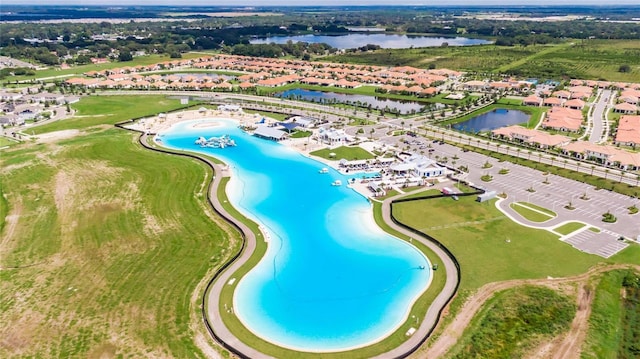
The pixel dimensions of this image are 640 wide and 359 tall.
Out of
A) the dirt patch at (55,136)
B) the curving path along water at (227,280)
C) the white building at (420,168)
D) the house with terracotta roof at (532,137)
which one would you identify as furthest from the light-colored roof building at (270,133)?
the house with terracotta roof at (532,137)

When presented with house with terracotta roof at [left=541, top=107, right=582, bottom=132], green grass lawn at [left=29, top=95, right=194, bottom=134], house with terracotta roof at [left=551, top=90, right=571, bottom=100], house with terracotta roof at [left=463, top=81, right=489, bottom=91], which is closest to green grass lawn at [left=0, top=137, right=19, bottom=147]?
green grass lawn at [left=29, top=95, right=194, bottom=134]

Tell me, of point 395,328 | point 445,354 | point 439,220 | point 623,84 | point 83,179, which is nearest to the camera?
point 445,354

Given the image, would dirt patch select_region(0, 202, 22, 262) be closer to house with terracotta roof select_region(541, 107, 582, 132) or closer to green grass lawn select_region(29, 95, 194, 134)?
green grass lawn select_region(29, 95, 194, 134)

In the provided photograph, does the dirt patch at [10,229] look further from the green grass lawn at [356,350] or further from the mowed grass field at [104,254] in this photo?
the green grass lawn at [356,350]

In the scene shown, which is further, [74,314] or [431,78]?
[431,78]

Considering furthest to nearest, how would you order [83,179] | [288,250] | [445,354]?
[83,179], [288,250], [445,354]

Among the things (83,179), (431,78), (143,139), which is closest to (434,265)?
(83,179)

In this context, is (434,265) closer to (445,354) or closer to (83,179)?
(445,354)
